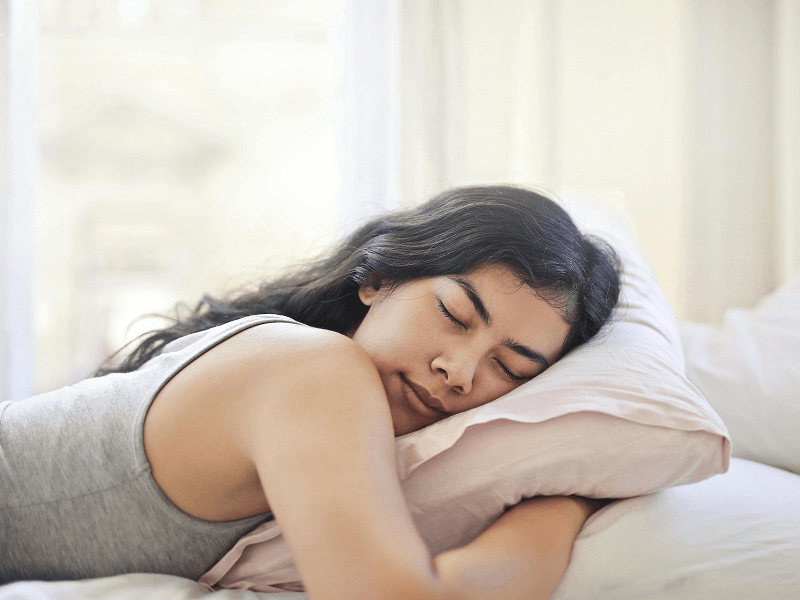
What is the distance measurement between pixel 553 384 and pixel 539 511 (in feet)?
0.49

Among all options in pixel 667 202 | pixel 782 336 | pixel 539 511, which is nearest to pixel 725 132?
pixel 667 202

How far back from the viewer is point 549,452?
667 millimetres

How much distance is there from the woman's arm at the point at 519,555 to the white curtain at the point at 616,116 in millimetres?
1358

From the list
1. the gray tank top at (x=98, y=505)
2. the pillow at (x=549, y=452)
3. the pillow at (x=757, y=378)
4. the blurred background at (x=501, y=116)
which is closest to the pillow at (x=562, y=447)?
the pillow at (x=549, y=452)

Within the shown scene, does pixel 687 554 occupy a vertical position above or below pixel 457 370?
below

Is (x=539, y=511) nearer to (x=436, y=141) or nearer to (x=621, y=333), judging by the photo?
(x=621, y=333)

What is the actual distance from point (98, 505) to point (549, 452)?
0.55 metres

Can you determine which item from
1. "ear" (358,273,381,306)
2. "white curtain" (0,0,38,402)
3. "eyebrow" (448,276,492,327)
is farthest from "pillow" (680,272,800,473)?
"white curtain" (0,0,38,402)

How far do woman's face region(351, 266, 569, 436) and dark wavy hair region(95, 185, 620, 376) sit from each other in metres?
0.04

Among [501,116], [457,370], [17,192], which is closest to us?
[457,370]

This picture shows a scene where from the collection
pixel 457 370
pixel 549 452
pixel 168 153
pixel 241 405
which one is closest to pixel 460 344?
pixel 457 370

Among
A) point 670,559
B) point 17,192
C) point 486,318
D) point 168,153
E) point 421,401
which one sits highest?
point 168,153

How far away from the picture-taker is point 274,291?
1147mm

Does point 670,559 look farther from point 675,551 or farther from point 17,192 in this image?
point 17,192
